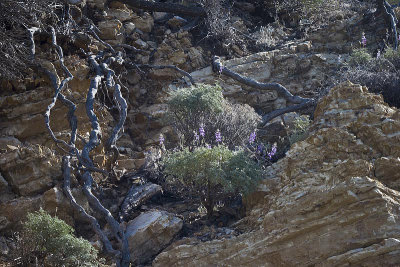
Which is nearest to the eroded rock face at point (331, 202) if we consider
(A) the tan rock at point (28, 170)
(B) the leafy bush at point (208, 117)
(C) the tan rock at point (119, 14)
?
(B) the leafy bush at point (208, 117)

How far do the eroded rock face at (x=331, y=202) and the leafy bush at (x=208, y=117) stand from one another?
1.40 metres

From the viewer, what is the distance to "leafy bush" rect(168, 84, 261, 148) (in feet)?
25.2

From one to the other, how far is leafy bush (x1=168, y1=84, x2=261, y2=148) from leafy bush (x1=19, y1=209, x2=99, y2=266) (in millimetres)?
2256

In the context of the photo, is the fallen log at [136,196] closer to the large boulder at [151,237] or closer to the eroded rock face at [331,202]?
the large boulder at [151,237]

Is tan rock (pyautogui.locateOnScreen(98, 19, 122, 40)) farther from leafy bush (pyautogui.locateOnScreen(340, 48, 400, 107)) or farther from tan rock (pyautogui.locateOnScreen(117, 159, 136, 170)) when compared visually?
leafy bush (pyautogui.locateOnScreen(340, 48, 400, 107))

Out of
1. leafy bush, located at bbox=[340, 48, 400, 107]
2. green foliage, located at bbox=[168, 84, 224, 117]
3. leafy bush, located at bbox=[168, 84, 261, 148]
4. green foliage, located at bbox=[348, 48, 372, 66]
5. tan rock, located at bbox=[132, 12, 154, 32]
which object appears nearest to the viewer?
leafy bush, located at bbox=[340, 48, 400, 107]

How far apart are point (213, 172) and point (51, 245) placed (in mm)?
1735

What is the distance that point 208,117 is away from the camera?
25.7ft

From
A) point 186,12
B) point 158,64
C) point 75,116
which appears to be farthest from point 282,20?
point 75,116

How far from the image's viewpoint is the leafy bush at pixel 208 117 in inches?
302

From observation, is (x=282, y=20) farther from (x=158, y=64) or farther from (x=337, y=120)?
(x=337, y=120)

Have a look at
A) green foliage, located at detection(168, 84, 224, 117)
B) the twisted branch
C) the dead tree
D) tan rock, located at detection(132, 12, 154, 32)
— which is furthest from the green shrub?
tan rock, located at detection(132, 12, 154, 32)

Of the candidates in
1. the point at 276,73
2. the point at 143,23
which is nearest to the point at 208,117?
the point at 276,73

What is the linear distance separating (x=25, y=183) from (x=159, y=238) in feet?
5.69
